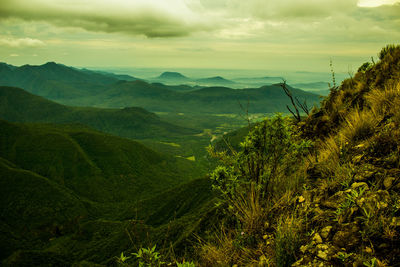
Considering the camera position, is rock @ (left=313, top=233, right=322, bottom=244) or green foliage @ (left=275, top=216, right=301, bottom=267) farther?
green foliage @ (left=275, top=216, right=301, bottom=267)

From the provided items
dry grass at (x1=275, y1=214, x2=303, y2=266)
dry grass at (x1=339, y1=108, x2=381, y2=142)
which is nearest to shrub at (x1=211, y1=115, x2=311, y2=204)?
dry grass at (x1=339, y1=108, x2=381, y2=142)

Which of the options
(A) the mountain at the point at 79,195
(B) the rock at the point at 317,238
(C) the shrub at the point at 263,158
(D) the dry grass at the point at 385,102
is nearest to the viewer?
(B) the rock at the point at 317,238

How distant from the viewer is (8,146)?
6353 inches

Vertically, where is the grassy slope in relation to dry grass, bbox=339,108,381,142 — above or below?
below

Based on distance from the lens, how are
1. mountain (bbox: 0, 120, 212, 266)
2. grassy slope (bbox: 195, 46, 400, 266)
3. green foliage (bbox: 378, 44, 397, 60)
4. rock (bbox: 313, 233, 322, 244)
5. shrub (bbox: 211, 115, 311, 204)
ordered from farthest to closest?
1. mountain (bbox: 0, 120, 212, 266)
2. green foliage (bbox: 378, 44, 397, 60)
3. shrub (bbox: 211, 115, 311, 204)
4. rock (bbox: 313, 233, 322, 244)
5. grassy slope (bbox: 195, 46, 400, 266)

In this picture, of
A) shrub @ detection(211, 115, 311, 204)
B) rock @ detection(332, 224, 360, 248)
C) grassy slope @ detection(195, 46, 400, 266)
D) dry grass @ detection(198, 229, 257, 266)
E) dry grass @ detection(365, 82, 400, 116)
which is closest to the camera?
grassy slope @ detection(195, 46, 400, 266)

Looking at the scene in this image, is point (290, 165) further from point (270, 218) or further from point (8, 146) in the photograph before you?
point (8, 146)

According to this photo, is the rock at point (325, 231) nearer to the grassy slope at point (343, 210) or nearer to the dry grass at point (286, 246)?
the grassy slope at point (343, 210)

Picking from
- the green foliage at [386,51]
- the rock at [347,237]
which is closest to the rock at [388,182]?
the rock at [347,237]

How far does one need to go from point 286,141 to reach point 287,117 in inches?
33.6

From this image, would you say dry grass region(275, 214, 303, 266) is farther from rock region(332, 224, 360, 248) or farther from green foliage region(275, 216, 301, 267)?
rock region(332, 224, 360, 248)

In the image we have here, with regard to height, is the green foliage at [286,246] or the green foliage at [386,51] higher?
the green foliage at [386,51]

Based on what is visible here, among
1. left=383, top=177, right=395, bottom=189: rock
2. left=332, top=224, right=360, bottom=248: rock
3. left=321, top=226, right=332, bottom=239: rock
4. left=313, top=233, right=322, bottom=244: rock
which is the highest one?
left=383, top=177, right=395, bottom=189: rock

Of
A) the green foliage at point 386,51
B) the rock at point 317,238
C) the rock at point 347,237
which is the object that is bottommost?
the rock at point 317,238
